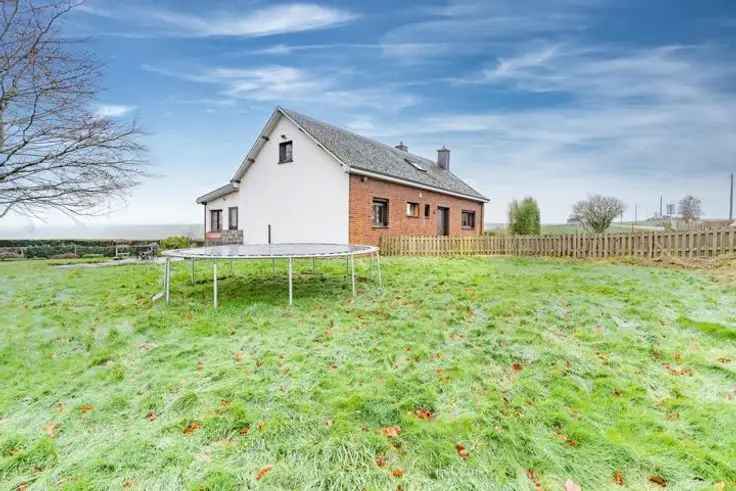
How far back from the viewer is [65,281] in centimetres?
892

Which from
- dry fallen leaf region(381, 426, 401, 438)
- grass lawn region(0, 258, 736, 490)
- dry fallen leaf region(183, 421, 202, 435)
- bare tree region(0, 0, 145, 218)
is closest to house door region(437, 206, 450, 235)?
bare tree region(0, 0, 145, 218)

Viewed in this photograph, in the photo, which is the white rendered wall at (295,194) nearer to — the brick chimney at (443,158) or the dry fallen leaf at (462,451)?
the dry fallen leaf at (462,451)

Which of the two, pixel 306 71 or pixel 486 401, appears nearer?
pixel 486 401

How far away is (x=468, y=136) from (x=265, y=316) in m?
19.9

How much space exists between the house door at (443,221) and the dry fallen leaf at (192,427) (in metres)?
17.7

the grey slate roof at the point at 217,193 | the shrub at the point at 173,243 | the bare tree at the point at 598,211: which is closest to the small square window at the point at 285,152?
the grey slate roof at the point at 217,193

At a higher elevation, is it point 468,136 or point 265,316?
point 468,136

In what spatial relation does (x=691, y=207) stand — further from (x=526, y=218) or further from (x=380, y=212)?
(x=380, y=212)

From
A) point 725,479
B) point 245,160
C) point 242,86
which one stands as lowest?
point 725,479

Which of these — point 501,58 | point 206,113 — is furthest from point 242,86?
point 501,58

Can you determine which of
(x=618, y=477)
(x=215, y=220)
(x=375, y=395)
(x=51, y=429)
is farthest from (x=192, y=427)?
(x=215, y=220)

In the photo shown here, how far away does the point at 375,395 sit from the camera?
284 cm

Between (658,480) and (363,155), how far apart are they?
48.0 feet

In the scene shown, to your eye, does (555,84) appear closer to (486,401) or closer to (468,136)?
(468,136)
